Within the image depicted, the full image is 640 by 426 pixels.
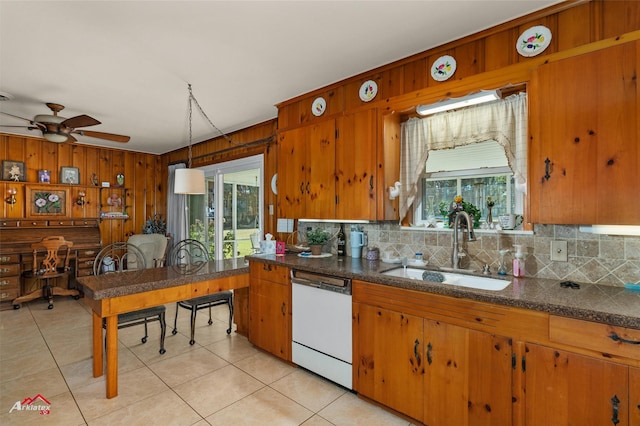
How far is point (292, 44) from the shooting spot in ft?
7.39

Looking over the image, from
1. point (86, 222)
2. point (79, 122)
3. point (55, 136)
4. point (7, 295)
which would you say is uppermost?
point (79, 122)

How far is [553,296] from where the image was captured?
1597 millimetres

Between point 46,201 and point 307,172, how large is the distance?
4.72 m

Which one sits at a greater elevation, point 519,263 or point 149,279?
point 519,263

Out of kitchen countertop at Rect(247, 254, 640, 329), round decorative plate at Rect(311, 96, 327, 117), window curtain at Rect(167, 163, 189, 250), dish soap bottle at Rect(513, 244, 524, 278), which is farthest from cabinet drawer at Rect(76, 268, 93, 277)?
dish soap bottle at Rect(513, 244, 524, 278)

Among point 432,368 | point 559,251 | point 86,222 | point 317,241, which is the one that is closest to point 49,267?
point 86,222

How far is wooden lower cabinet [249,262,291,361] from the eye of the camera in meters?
2.75

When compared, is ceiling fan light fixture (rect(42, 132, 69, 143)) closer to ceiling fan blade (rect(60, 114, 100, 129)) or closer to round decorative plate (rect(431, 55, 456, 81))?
ceiling fan blade (rect(60, 114, 100, 129))

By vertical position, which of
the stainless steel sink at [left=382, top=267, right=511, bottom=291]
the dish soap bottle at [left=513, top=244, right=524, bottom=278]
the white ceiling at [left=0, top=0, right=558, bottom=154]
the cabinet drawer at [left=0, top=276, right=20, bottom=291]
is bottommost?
the cabinet drawer at [left=0, top=276, right=20, bottom=291]

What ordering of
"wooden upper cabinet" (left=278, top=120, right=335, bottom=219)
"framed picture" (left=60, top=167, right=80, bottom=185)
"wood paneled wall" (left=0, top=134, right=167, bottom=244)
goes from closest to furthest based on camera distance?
"wooden upper cabinet" (left=278, top=120, right=335, bottom=219)
"wood paneled wall" (left=0, top=134, right=167, bottom=244)
"framed picture" (left=60, top=167, right=80, bottom=185)

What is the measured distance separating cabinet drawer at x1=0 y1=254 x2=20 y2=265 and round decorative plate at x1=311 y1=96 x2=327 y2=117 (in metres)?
4.75

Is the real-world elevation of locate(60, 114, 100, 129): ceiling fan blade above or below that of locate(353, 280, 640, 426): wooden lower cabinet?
above

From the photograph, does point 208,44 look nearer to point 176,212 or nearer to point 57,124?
point 57,124

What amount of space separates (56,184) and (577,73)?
6.62 meters
